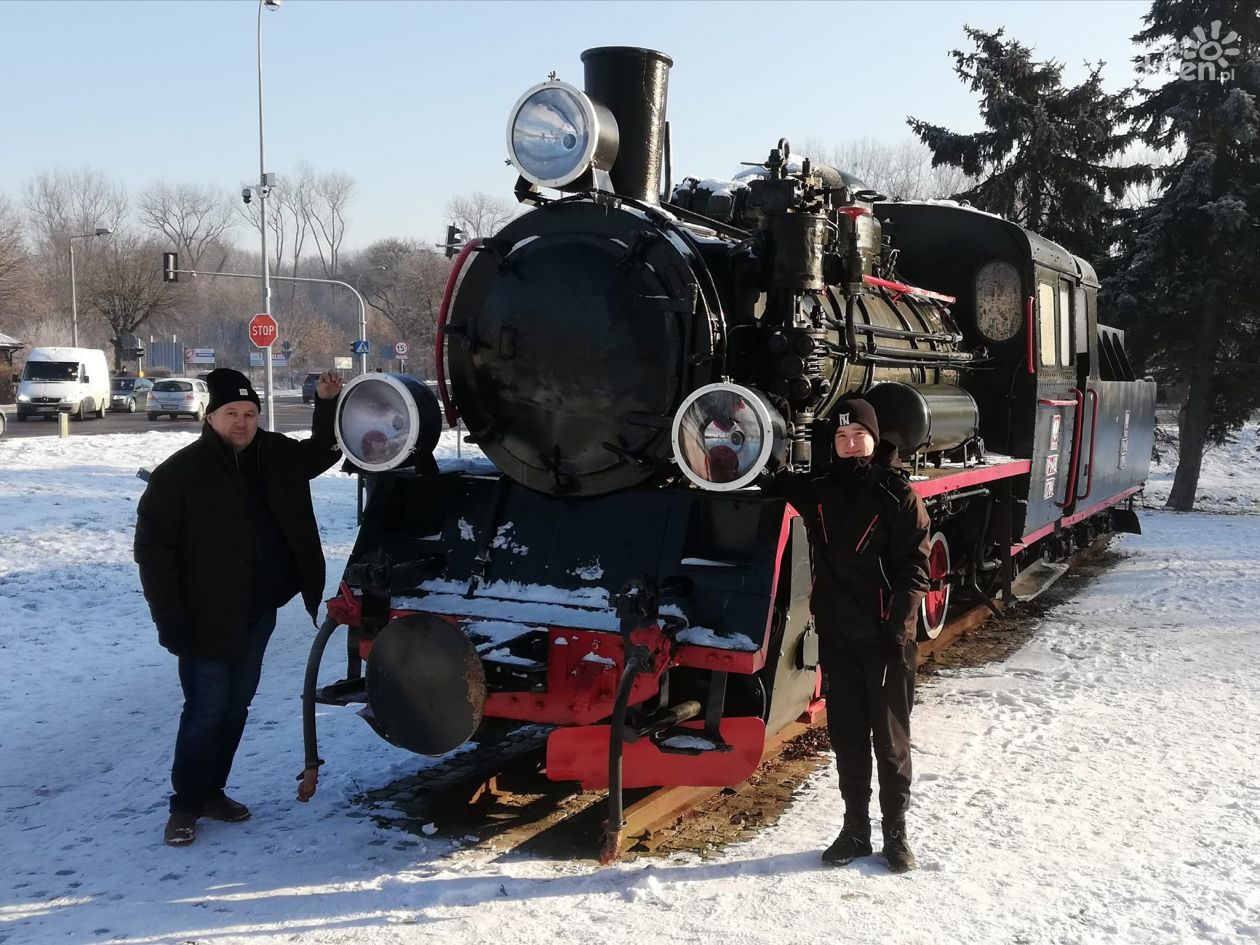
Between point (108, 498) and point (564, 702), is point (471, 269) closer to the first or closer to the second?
point (564, 702)

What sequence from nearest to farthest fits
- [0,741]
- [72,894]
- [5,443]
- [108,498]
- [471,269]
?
[72,894] → [471,269] → [0,741] → [108,498] → [5,443]

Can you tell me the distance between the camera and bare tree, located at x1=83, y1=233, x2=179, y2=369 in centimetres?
4984

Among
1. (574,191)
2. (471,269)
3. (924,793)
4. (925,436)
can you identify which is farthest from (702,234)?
(924,793)

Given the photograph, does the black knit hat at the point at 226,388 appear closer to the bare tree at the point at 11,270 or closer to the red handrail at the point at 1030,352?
the red handrail at the point at 1030,352

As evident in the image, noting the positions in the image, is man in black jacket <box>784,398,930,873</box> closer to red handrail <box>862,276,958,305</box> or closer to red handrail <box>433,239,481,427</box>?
red handrail <box>862,276,958,305</box>

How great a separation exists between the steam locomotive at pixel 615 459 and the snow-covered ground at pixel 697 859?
424 mm

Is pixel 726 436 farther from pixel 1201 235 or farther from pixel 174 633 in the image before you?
pixel 1201 235

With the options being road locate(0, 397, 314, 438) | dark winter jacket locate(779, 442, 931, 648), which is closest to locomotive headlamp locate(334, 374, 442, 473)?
dark winter jacket locate(779, 442, 931, 648)

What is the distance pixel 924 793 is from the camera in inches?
189

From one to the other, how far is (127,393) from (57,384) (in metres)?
7.64

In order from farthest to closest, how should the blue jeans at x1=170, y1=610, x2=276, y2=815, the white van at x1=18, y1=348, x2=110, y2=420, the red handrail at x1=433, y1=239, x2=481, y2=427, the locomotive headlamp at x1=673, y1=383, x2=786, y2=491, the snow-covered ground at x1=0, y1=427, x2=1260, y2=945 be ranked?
the white van at x1=18, y1=348, x2=110, y2=420
the red handrail at x1=433, y1=239, x2=481, y2=427
the blue jeans at x1=170, y1=610, x2=276, y2=815
the locomotive headlamp at x1=673, y1=383, x2=786, y2=491
the snow-covered ground at x1=0, y1=427, x2=1260, y2=945

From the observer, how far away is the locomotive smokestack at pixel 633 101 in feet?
16.9

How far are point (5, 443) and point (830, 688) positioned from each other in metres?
19.8

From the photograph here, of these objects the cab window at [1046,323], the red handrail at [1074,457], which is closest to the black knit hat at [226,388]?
the cab window at [1046,323]
